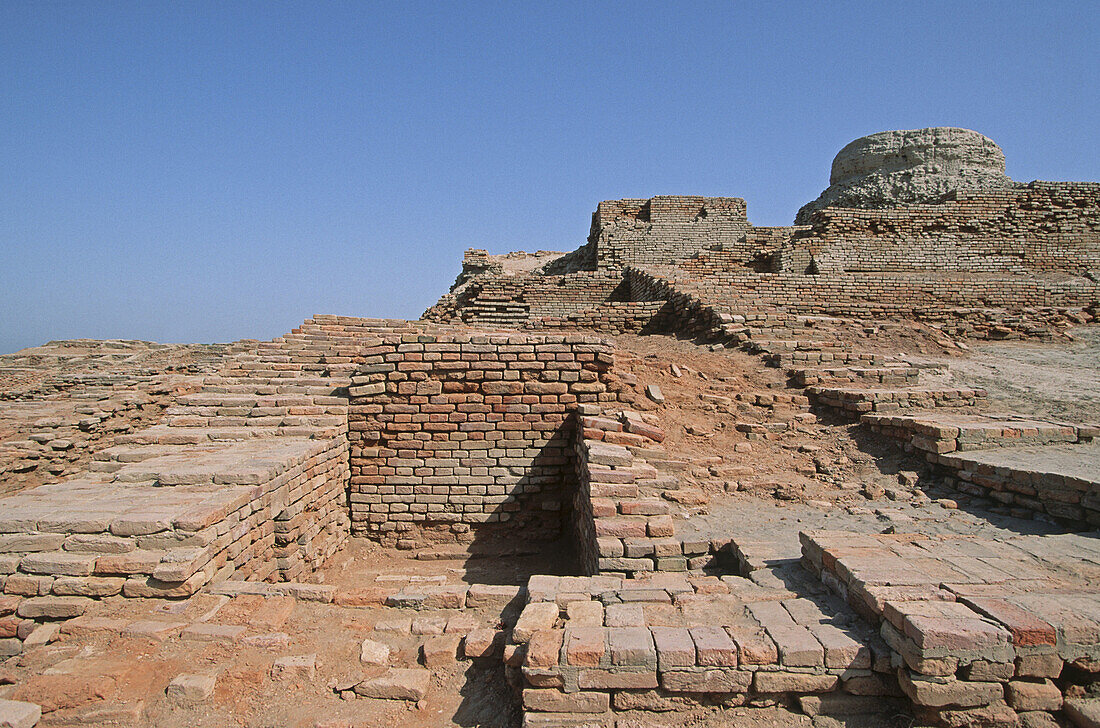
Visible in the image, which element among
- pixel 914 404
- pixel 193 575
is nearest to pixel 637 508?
pixel 193 575

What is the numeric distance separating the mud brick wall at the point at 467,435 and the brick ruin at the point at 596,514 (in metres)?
0.02

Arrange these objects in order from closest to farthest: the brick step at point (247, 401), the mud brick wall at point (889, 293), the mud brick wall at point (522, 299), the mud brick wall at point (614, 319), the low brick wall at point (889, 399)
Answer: the brick step at point (247, 401)
the low brick wall at point (889, 399)
the mud brick wall at point (889, 293)
the mud brick wall at point (614, 319)
the mud brick wall at point (522, 299)

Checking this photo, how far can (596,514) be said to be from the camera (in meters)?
3.83

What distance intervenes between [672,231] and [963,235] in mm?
8179

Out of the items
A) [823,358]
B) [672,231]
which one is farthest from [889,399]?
[672,231]

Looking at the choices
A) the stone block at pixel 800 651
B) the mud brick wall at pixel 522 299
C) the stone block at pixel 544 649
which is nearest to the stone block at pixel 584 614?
the stone block at pixel 544 649

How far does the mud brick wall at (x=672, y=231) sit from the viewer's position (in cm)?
1761

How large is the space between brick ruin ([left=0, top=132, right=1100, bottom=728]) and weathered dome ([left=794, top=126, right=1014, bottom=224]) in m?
9.15

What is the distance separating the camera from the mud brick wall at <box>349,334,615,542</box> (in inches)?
221

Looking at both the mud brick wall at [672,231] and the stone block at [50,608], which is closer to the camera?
the stone block at [50,608]

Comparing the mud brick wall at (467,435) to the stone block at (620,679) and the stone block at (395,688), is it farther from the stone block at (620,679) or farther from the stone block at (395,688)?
the stone block at (620,679)

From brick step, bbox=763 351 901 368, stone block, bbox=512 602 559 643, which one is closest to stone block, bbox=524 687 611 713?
stone block, bbox=512 602 559 643

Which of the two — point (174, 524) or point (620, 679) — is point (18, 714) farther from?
point (620, 679)

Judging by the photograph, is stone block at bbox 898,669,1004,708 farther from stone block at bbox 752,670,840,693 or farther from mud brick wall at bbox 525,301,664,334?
mud brick wall at bbox 525,301,664,334
